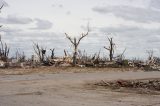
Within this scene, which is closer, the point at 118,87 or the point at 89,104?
the point at 89,104

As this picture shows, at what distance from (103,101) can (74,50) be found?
45622mm

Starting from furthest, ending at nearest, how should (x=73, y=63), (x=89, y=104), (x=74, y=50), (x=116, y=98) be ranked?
(x=74, y=50) → (x=73, y=63) → (x=116, y=98) → (x=89, y=104)

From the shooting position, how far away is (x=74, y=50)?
6334 cm

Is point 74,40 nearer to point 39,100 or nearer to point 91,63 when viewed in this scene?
point 91,63

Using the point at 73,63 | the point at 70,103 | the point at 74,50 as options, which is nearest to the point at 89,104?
the point at 70,103

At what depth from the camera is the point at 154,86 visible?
82.5ft

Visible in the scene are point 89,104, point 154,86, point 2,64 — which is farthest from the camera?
point 2,64

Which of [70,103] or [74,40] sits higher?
[74,40]

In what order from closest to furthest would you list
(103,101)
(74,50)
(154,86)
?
(103,101), (154,86), (74,50)

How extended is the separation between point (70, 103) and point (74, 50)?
46.6 meters

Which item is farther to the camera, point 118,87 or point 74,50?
point 74,50

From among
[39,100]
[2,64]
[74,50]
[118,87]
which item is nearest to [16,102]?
[39,100]

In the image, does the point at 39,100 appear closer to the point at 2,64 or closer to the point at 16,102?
the point at 16,102

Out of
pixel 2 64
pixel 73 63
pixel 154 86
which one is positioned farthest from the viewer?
pixel 73 63
